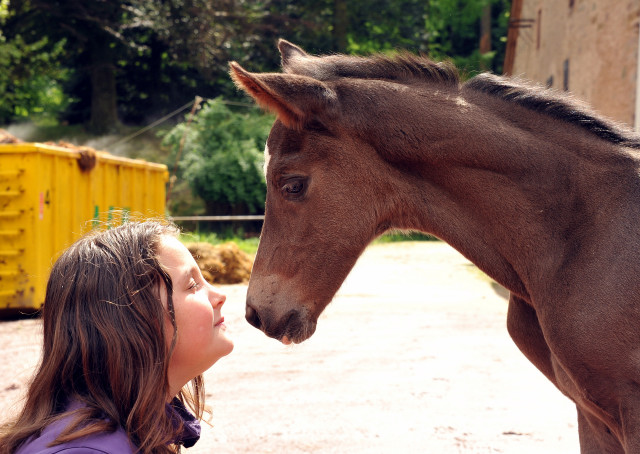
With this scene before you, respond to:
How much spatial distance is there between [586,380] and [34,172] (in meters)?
8.03

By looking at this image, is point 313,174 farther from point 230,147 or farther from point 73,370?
point 230,147

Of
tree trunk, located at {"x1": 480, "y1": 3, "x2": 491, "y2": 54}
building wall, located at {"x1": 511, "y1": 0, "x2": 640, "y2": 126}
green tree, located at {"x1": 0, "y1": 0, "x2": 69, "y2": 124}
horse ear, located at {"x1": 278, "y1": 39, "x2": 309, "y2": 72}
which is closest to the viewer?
horse ear, located at {"x1": 278, "y1": 39, "x2": 309, "y2": 72}

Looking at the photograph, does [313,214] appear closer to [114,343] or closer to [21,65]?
[114,343]

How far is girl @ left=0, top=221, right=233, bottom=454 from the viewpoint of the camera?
1.74m

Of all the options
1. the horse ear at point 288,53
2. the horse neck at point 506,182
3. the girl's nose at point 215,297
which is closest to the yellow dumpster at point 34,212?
the horse ear at point 288,53

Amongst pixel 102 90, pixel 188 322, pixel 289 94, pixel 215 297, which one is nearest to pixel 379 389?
pixel 289 94

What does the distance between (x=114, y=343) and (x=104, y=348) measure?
0.04 m

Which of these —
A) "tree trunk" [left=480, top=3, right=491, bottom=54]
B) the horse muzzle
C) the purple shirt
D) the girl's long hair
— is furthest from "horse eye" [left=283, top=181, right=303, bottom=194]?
"tree trunk" [left=480, top=3, right=491, bottom=54]

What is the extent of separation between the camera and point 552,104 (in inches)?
109

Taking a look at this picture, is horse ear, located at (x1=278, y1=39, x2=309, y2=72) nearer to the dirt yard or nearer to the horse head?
the horse head

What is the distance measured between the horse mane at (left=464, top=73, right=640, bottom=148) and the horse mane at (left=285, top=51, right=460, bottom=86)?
0.40 feet

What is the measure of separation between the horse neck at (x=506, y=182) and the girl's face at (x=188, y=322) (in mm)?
1092

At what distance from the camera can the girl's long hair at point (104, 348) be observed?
178 cm

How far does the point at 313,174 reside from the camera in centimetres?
282
